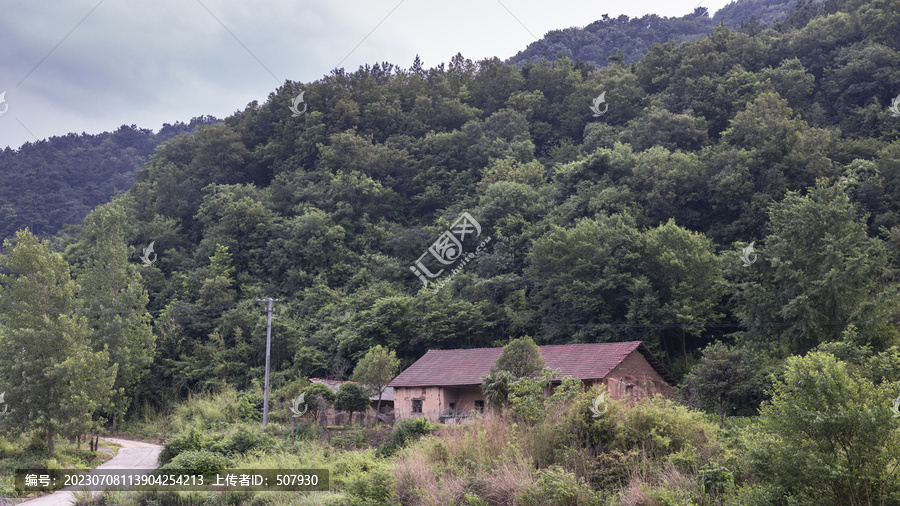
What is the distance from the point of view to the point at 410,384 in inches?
1148

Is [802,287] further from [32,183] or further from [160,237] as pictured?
[32,183]

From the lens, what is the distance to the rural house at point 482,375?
1002 inches

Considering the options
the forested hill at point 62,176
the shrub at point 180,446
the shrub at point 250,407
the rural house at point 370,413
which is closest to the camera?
the shrub at point 180,446

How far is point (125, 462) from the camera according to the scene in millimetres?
23188

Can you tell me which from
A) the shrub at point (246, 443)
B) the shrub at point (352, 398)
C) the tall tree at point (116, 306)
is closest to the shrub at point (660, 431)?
the shrub at point (246, 443)

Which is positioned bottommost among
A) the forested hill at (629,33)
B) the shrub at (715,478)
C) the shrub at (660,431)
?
the shrub at (715,478)

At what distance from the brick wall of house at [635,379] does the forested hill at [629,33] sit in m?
78.0

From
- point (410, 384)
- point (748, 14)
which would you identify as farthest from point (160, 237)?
point (748, 14)

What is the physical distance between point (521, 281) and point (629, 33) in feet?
267

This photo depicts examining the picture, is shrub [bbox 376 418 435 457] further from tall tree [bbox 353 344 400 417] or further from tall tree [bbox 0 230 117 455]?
tall tree [bbox 0 230 117 455]

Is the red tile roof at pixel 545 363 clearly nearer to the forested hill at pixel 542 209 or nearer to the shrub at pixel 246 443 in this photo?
the forested hill at pixel 542 209

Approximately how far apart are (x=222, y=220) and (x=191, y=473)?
37.7 m

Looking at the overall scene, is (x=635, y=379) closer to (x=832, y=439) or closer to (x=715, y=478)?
(x=715, y=478)

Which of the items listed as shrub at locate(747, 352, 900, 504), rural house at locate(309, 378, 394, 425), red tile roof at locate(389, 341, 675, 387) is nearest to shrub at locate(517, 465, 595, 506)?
shrub at locate(747, 352, 900, 504)
